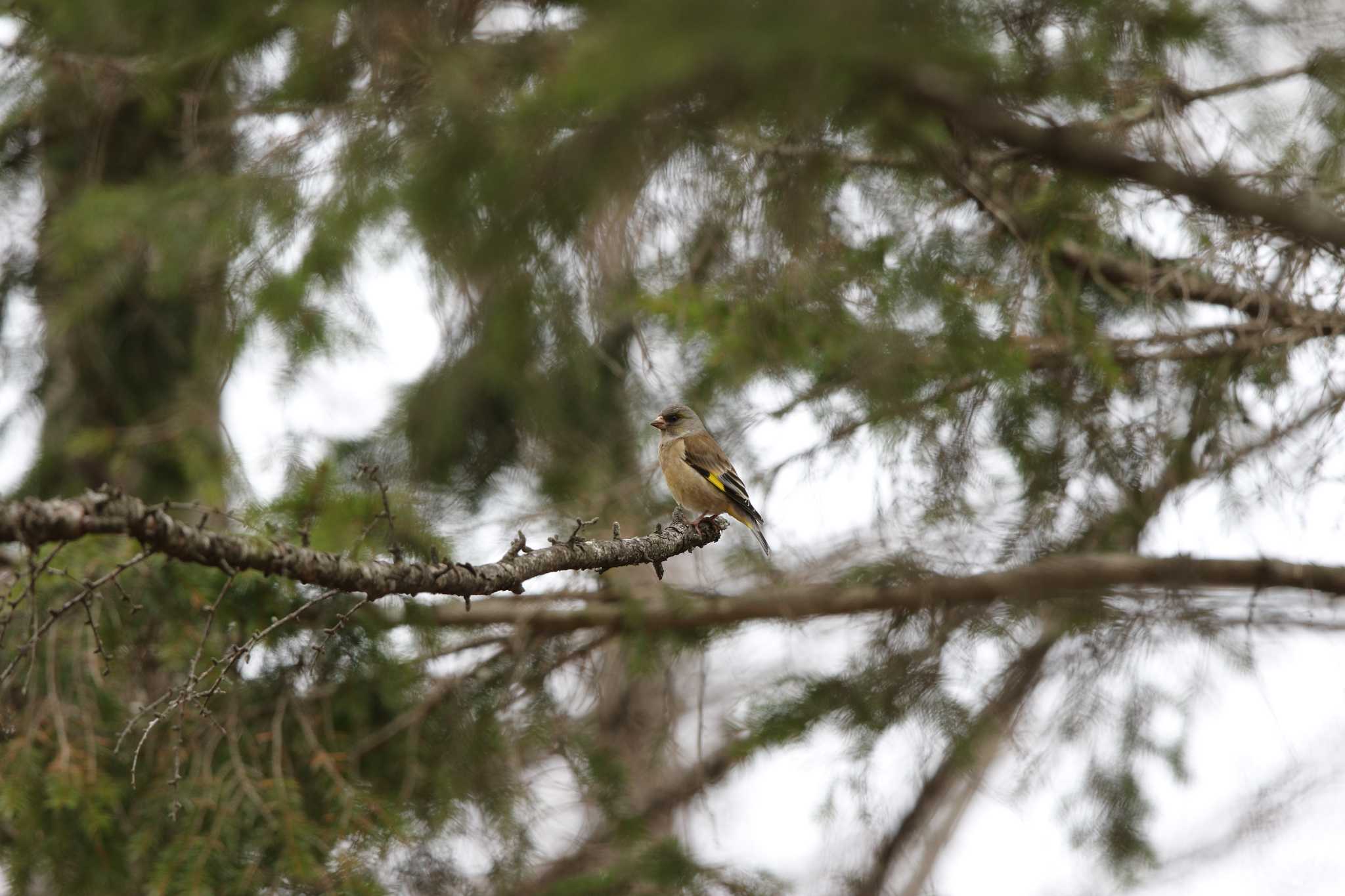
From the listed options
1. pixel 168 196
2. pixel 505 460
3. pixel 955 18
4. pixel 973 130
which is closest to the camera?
pixel 955 18

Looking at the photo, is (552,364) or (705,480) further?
(705,480)

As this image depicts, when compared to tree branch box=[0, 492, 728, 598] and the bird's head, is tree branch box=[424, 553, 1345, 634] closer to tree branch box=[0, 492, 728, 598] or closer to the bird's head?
the bird's head

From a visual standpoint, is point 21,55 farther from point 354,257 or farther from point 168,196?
point 354,257

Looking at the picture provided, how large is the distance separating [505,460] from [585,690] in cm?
147

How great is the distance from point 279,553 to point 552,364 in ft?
8.30

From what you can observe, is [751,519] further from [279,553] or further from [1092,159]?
[279,553]

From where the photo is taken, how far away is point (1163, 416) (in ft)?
19.4

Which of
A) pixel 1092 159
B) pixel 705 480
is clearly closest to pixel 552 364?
pixel 705 480

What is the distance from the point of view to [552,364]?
16.2ft

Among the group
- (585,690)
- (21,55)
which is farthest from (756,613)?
(21,55)

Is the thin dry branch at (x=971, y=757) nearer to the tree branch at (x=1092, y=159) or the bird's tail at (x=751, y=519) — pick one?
the bird's tail at (x=751, y=519)

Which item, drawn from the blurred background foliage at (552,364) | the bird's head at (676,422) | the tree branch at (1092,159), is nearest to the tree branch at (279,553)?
the blurred background foliage at (552,364)

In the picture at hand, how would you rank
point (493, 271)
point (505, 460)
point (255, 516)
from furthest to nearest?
1. point (505, 460)
2. point (255, 516)
3. point (493, 271)

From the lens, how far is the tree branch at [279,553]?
2057 mm
